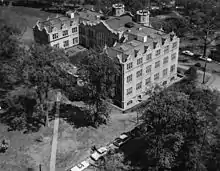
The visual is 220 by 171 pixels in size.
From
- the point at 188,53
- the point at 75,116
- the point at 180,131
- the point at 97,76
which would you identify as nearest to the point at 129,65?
the point at 97,76

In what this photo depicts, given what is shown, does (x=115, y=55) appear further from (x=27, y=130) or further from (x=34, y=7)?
(x=34, y=7)

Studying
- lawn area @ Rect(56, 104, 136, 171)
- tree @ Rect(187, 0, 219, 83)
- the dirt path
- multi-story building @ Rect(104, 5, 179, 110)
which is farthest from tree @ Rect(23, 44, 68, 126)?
tree @ Rect(187, 0, 219, 83)

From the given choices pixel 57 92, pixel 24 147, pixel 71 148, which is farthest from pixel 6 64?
pixel 71 148

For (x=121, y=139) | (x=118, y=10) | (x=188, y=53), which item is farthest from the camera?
(x=188, y=53)

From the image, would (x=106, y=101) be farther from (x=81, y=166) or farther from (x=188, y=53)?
(x=188, y=53)

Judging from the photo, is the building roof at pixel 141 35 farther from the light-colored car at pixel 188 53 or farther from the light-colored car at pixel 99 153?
the light-colored car at pixel 99 153

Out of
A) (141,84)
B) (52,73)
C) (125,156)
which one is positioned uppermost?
(52,73)

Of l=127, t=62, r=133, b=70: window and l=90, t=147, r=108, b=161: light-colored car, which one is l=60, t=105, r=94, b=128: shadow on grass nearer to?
l=90, t=147, r=108, b=161: light-colored car

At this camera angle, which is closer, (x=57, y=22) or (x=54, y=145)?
(x=54, y=145)
